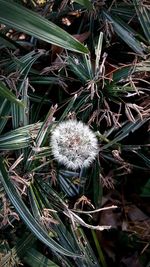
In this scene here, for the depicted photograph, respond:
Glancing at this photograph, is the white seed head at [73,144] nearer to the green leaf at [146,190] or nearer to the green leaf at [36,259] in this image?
the green leaf at [146,190]

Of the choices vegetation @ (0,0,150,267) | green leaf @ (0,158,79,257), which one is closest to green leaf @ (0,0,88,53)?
vegetation @ (0,0,150,267)

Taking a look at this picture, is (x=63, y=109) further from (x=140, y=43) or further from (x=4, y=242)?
(x=4, y=242)

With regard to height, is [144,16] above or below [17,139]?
above

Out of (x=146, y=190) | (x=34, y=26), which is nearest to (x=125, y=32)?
(x=34, y=26)

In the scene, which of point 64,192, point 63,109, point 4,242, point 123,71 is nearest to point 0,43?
point 63,109

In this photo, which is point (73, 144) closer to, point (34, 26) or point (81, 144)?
point (81, 144)

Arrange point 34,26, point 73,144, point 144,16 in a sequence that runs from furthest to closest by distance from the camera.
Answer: point 144,16 → point 73,144 → point 34,26

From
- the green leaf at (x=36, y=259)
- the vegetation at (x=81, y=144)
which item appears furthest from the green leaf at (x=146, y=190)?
the green leaf at (x=36, y=259)
